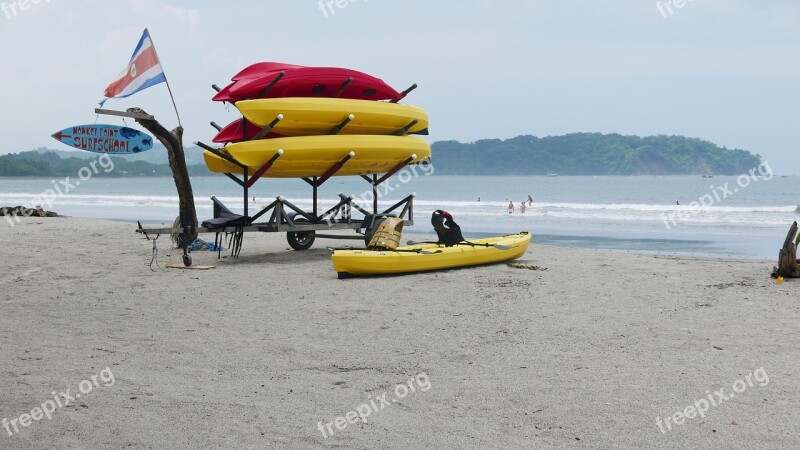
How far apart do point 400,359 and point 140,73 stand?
6.27 meters

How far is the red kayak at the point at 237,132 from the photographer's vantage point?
37.1 ft

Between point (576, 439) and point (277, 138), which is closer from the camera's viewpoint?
point (576, 439)

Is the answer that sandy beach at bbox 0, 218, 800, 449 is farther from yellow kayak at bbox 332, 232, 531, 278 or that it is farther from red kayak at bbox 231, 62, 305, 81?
red kayak at bbox 231, 62, 305, 81

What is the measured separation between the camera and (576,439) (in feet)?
13.9

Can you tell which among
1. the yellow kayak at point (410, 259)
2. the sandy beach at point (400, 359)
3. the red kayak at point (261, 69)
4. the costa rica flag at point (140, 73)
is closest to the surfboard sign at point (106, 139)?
the costa rica flag at point (140, 73)

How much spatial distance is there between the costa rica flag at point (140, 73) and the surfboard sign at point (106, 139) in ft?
1.57

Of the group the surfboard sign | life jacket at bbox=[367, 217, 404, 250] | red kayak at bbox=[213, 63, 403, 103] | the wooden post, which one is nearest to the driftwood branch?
life jacket at bbox=[367, 217, 404, 250]

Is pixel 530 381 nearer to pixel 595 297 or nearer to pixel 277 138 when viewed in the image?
pixel 595 297

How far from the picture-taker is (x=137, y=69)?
10.2m

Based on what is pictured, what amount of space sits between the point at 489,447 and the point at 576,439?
502 millimetres

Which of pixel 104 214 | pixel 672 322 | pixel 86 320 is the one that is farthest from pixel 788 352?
pixel 104 214

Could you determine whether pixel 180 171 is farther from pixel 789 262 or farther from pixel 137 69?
pixel 789 262

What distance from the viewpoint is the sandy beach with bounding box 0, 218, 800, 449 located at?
436 cm

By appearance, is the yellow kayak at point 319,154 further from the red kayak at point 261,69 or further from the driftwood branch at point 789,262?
the driftwood branch at point 789,262
